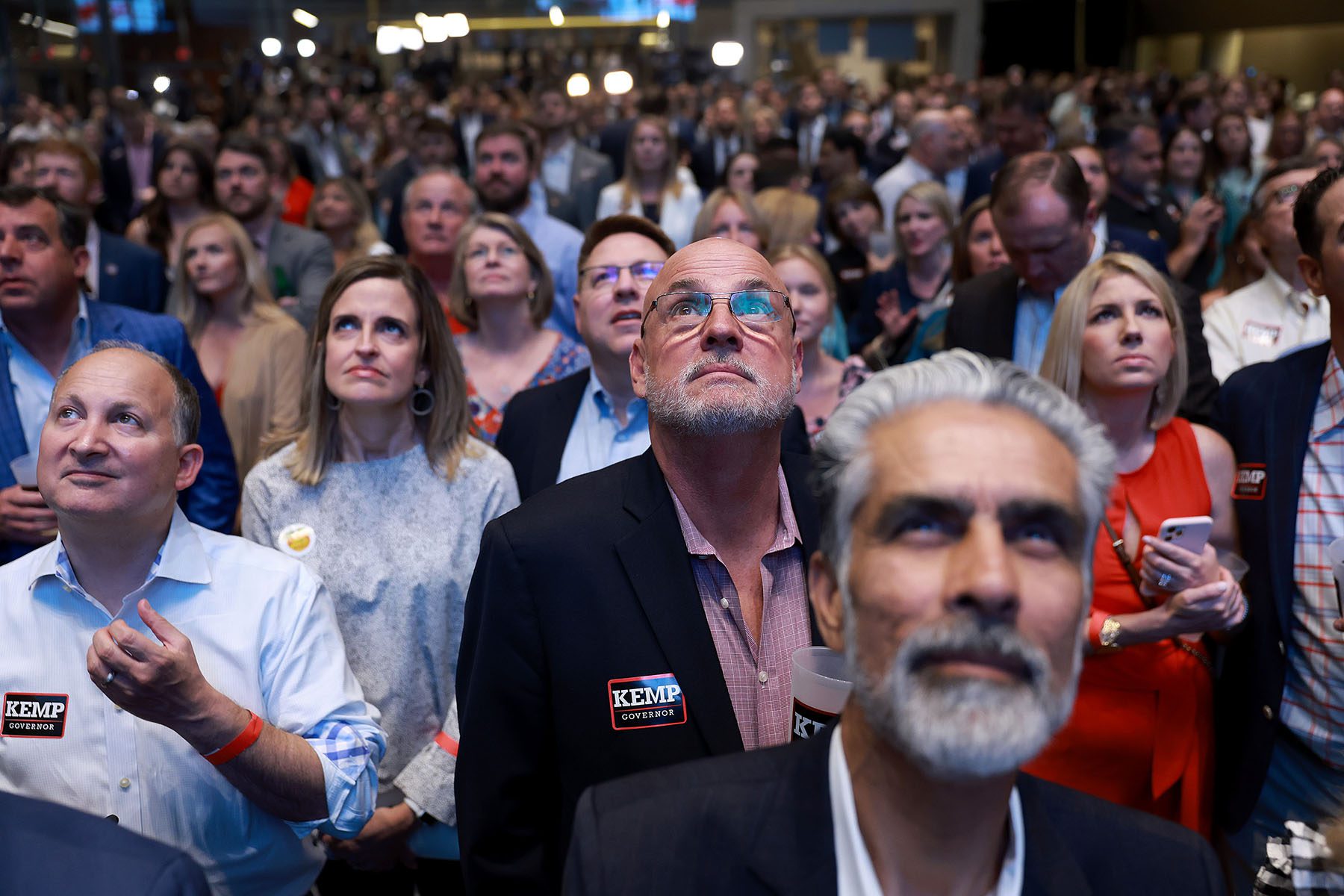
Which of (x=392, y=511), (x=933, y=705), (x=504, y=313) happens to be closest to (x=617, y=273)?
(x=504, y=313)

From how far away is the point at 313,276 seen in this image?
5.39 meters

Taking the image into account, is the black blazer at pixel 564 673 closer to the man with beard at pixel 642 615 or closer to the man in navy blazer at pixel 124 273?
the man with beard at pixel 642 615

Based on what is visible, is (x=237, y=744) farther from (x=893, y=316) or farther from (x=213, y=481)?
(x=893, y=316)

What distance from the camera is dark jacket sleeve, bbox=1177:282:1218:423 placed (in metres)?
3.17

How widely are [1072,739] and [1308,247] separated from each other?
1287 mm

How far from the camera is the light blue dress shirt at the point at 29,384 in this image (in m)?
3.31

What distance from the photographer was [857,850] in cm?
140

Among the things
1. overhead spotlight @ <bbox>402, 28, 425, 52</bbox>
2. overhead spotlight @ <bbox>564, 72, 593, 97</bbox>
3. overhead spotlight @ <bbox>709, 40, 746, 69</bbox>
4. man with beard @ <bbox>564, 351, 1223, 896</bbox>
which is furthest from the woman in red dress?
overhead spotlight @ <bbox>402, 28, 425, 52</bbox>

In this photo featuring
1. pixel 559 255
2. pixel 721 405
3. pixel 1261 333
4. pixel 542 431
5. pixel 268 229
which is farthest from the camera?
pixel 268 229

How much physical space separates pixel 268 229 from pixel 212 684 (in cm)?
424

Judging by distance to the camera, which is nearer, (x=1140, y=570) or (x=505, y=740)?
(x=505, y=740)

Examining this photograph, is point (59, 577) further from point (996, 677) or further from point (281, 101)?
point (281, 101)

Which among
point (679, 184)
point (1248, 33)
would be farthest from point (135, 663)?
point (1248, 33)

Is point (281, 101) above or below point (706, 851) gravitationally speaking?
above
